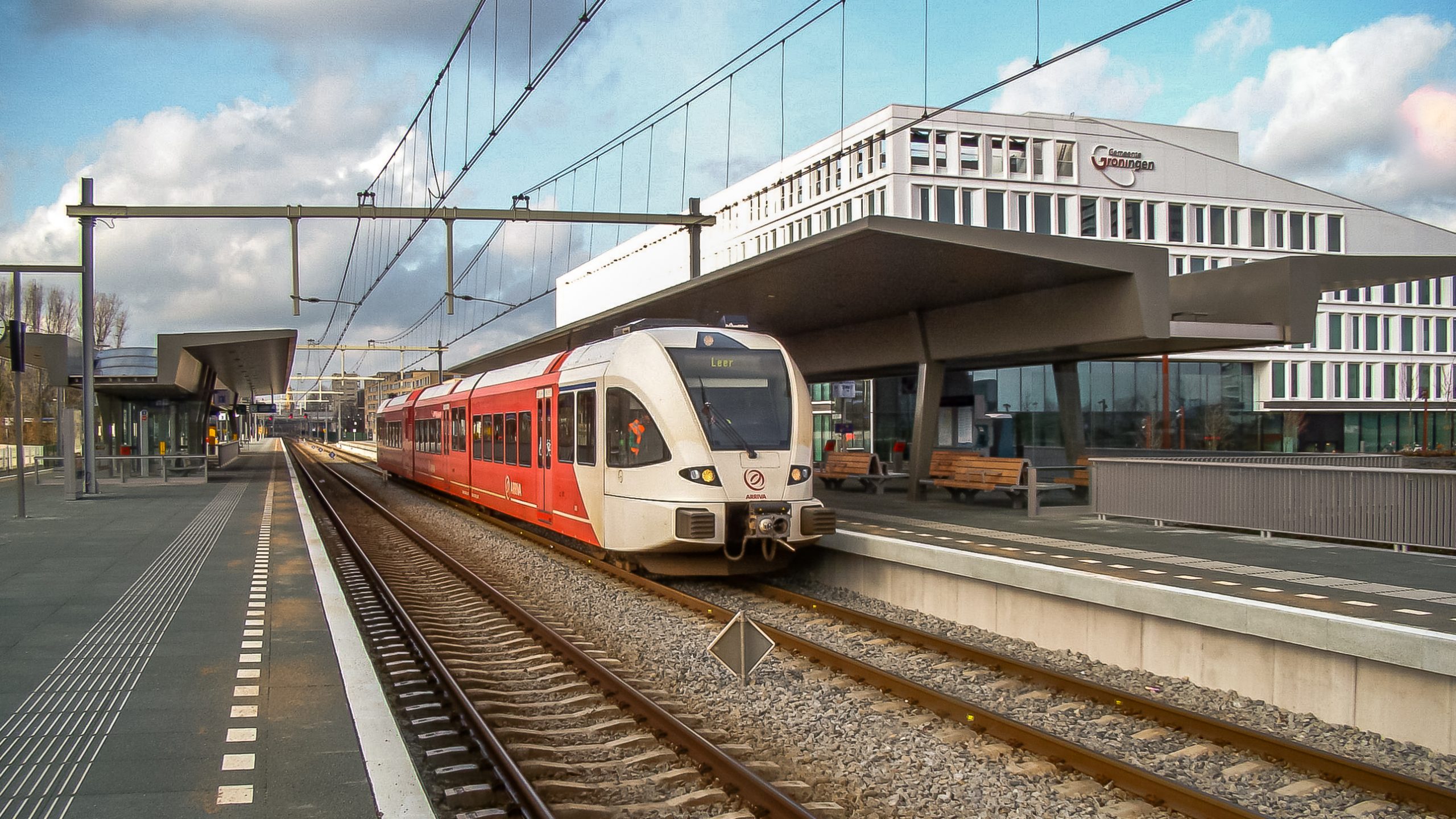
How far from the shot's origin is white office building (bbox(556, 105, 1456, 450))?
4184cm

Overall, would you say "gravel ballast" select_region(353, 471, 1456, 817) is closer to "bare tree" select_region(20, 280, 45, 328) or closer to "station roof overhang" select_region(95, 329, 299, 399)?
"station roof overhang" select_region(95, 329, 299, 399)

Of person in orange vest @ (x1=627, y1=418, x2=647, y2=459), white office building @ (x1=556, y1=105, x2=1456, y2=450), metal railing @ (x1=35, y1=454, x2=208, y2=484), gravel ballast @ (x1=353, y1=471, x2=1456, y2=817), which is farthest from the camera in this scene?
white office building @ (x1=556, y1=105, x2=1456, y2=450)

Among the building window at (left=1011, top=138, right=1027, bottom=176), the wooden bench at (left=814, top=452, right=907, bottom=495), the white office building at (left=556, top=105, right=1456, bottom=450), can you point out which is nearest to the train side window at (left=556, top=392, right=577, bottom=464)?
the wooden bench at (left=814, top=452, right=907, bottom=495)

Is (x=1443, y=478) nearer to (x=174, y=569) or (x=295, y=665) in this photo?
(x=295, y=665)

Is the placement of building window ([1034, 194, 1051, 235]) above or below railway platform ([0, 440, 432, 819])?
above

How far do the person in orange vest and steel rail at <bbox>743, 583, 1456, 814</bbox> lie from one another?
10.9 ft

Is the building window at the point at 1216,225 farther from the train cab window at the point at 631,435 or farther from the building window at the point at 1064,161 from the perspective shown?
the train cab window at the point at 631,435

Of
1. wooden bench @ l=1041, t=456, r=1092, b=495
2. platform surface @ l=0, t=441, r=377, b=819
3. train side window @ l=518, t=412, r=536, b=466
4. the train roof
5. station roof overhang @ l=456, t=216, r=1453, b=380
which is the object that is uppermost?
station roof overhang @ l=456, t=216, r=1453, b=380

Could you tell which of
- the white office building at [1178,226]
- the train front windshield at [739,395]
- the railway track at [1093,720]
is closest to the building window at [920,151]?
the white office building at [1178,226]

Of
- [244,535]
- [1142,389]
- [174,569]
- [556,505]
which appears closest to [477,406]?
[244,535]

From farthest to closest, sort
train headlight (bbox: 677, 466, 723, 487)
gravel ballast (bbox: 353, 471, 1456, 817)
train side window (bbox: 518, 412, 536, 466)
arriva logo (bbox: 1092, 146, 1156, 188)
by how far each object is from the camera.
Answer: arriva logo (bbox: 1092, 146, 1156, 188)
train side window (bbox: 518, 412, 536, 466)
train headlight (bbox: 677, 466, 723, 487)
gravel ballast (bbox: 353, 471, 1456, 817)

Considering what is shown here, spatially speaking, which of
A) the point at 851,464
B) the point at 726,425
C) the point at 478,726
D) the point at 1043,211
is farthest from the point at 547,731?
the point at 1043,211

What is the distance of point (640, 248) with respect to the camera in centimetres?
6047

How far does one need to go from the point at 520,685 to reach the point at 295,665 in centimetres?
163
